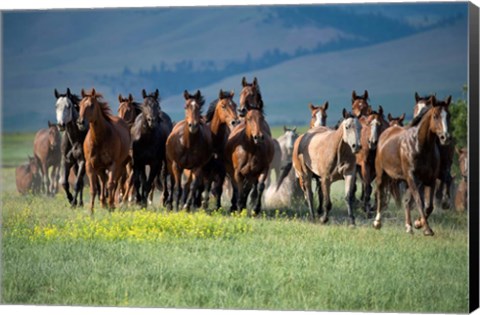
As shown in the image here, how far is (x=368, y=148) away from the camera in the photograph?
534 inches

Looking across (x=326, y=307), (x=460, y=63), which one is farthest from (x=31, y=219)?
(x=460, y=63)

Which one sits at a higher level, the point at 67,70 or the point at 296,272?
the point at 67,70

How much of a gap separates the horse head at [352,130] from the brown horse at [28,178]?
3.50 metres

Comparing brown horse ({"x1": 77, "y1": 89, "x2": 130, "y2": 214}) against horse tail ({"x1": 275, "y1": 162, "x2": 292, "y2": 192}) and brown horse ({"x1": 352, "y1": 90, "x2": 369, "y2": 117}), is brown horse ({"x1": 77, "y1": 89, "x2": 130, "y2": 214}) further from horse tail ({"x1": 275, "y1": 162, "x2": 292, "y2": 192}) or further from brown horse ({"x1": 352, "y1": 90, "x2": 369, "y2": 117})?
brown horse ({"x1": 352, "y1": 90, "x2": 369, "y2": 117})

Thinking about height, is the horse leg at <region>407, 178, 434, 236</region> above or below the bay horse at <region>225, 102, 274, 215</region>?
below

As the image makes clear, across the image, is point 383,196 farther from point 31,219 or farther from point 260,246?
point 31,219

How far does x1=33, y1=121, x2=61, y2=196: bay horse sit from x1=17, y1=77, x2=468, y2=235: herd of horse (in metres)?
0.01

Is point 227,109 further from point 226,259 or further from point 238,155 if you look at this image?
point 226,259

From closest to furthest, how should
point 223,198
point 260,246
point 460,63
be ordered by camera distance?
1. point 460,63
2. point 260,246
3. point 223,198

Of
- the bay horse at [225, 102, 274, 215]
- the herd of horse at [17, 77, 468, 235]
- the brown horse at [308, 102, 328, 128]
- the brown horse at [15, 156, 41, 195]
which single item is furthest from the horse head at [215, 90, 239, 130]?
the brown horse at [15, 156, 41, 195]

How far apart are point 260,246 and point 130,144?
3.23 m

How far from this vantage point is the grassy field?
12.3 metres

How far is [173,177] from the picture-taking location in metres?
15.8

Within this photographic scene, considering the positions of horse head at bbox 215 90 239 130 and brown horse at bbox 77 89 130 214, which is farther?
brown horse at bbox 77 89 130 214
